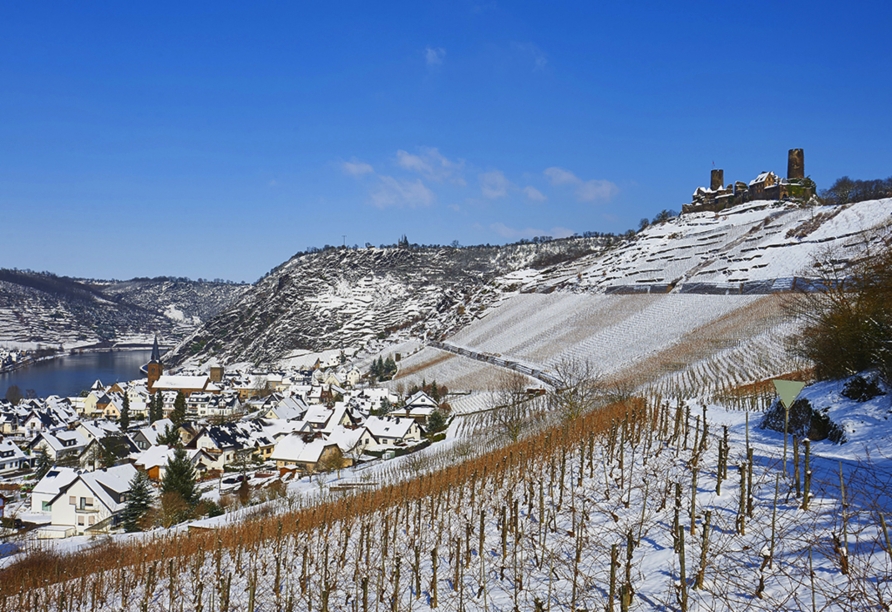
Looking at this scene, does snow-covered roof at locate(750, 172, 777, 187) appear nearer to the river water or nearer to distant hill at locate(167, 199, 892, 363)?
distant hill at locate(167, 199, 892, 363)

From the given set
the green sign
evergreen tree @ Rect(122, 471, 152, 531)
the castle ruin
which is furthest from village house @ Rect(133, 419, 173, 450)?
the castle ruin

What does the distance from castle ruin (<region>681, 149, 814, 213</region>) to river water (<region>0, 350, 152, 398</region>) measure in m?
129

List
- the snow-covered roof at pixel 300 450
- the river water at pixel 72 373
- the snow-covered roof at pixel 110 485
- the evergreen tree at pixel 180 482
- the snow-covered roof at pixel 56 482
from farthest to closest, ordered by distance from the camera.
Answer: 1. the river water at pixel 72 373
2. the snow-covered roof at pixel 300 450
3. the snow-covered roof at pixel 56 482
4. the snow-covered roof at pixel 110 485
5. the evergreen tree at pixel 180 482

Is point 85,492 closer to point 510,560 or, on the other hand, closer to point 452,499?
point 452,499

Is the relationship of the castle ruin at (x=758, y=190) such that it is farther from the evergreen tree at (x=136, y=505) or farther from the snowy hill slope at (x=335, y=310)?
the evergreen tree at (x=136, y=505)

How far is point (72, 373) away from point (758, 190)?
153 meters

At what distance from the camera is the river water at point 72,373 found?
104 metres

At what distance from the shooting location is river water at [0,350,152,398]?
10394 centimetres

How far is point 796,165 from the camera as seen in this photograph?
11850 cm

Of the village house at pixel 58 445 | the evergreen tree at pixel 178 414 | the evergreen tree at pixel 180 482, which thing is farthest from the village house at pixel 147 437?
the evergreen tree at pixel 180 482

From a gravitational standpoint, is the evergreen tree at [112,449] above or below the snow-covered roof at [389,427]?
below

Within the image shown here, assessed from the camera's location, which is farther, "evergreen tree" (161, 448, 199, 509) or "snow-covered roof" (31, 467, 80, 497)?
"snow-covered roof" (31, 467, 80, 497)

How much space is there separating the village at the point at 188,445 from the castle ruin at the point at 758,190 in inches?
3411

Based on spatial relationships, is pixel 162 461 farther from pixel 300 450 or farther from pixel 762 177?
pixel 762 177
